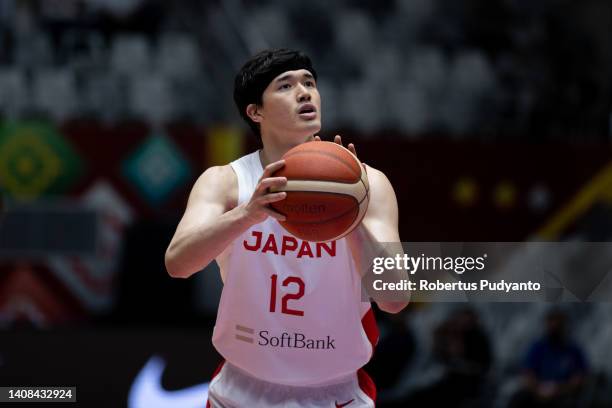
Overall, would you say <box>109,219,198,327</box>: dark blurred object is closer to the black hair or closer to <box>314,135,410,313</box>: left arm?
the black hair

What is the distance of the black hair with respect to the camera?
373 cm

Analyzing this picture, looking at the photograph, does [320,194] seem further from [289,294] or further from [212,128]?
[212,128]

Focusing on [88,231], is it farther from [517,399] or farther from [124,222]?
[517,399]

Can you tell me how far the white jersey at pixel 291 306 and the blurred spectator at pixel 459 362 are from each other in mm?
4343

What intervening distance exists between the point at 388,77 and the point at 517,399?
6735 mm

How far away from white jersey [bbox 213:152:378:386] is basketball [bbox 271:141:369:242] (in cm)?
37

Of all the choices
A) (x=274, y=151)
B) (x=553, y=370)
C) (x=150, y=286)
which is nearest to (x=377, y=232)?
(x=274, y=151)

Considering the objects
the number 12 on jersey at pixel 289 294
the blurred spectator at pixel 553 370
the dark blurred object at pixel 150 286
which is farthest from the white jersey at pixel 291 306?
the dark blurred object at pixel 150 286

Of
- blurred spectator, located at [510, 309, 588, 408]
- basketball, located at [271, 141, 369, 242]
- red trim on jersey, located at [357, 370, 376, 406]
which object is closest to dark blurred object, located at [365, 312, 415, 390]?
blurred spectator, located at [510, 309, 588, 408]

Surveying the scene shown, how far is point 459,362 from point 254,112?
15.5 ft

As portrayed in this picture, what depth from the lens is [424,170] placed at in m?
12.2

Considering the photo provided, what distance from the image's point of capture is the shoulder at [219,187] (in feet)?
11.8

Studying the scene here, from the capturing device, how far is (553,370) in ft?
26.0

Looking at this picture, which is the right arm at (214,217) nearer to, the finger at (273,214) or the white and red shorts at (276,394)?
the finger at (273,214)
